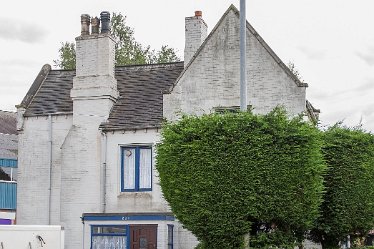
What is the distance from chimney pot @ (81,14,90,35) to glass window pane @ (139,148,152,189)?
19.8 feet

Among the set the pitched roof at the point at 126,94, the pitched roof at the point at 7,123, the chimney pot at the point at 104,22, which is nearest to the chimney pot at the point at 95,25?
the chimney pot at the point at 104,22

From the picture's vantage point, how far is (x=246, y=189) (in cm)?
1895

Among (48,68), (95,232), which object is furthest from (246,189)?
(48,68)

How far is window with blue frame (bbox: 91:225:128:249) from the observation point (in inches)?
1161

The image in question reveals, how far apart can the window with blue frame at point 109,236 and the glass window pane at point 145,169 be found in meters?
2.10

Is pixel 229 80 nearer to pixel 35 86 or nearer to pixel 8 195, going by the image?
pixel 35 86

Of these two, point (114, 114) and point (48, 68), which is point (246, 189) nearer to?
point (114, 114)

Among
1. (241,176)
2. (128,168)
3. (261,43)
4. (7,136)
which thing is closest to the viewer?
(241,176)

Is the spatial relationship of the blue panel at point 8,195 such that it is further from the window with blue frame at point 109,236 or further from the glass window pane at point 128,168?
the glass window pane at point 128,168

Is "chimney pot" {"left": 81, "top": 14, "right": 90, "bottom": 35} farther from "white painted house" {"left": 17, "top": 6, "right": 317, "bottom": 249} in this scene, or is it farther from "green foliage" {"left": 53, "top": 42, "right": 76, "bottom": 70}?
"green foliage" {"left": 53, "top": 42, "right": 76, "bottom": 70}

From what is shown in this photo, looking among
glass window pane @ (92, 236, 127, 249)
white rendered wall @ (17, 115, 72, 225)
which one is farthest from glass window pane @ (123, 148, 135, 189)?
white rendered wall @ (17, 115, 72, 225)

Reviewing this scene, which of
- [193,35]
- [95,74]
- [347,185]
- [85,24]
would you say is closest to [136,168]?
[95,74]

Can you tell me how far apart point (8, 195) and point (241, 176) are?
20768 millimetres

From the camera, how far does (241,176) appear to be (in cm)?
1902
